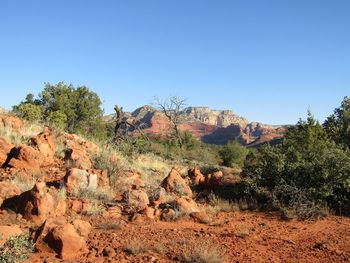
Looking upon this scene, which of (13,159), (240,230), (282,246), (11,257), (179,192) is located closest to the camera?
(11,257)

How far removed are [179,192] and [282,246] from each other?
14.2 ft

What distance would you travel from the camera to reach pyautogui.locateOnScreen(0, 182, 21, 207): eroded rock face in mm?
7988

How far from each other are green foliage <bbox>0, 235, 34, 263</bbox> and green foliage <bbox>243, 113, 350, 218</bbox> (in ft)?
20.3

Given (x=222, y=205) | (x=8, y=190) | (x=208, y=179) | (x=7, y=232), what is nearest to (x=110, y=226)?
(x=7, y=232)

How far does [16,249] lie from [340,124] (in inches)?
727

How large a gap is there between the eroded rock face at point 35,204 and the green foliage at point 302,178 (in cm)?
547

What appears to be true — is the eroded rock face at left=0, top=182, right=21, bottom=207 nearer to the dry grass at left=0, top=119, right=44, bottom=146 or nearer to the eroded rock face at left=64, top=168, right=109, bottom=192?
the eroded rock face at left=64, top=168, right=109, bottom=192

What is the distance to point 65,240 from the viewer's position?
610cm

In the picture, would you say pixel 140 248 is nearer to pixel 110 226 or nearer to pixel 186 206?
pixel 110 226

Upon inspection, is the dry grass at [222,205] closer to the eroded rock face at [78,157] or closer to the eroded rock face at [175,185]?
the eroded rock face at [175,185]

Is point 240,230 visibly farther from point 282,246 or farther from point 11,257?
point 11,257

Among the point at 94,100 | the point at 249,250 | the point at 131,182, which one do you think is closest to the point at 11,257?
the point at 249,250

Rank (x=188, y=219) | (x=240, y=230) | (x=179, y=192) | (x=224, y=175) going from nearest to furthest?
(x=240, y=230)
(x=188, y=219)
(x=179, y=192)
(x=224, y=175)

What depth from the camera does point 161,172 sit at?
48.3 ft
